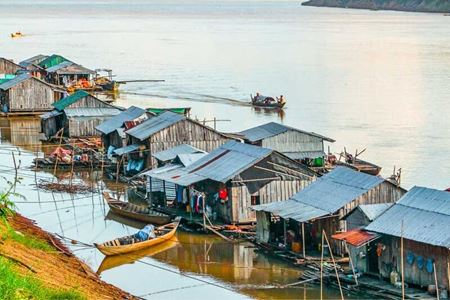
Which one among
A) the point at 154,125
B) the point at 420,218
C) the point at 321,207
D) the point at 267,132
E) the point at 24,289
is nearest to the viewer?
the point at 24,289

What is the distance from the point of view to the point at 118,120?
41906 millimetres

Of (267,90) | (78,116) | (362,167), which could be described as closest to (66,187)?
(362,167)

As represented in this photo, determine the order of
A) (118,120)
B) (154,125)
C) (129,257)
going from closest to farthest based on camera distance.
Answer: (129,257)
(154,125)
(118,120)

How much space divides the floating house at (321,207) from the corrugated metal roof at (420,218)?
2.26 meters

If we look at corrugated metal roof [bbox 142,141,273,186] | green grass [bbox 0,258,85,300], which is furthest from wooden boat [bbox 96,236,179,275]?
green grass [bbox 0,258,85,300]

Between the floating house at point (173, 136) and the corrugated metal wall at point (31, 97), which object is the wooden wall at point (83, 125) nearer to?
the floating house at point (173, 136)


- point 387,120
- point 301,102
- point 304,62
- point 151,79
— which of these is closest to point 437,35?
point 304,62

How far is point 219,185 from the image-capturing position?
29.5 meters

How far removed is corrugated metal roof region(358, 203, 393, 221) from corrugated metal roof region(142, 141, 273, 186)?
5.12 m

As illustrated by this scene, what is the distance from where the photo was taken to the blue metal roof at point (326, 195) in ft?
83.7

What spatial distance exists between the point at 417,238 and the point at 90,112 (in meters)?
27.8

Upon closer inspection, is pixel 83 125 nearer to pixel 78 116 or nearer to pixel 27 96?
pixel 78 116

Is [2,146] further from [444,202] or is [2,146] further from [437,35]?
[437,35]

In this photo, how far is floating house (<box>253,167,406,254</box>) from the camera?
25.5m
